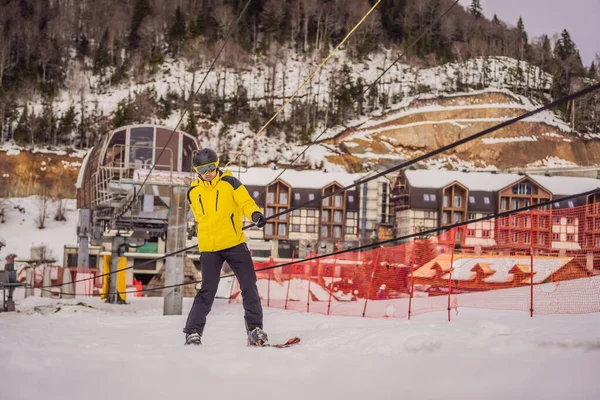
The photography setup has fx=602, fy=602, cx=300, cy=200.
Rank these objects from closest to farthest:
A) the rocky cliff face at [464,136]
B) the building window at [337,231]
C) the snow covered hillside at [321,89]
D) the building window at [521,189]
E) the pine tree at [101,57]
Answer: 1. the building window at [337,231]
2. the building window at [521,189]
3. the rocky cliff face at [464,136]
4. the snow covered hillside at [321,89]
5. the pine tree at [101,57]

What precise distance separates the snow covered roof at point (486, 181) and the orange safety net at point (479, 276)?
39.1m

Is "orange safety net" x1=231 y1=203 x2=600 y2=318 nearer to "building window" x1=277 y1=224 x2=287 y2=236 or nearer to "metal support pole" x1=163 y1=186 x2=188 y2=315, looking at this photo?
"metal support pole" x1=163 y1=186 x2=188 y2=315

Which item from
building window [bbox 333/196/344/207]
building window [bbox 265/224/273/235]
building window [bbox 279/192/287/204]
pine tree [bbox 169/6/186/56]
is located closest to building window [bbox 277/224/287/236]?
building window [bbox 265/224/273/235]

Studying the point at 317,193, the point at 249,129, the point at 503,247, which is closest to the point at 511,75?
the point at 249,129

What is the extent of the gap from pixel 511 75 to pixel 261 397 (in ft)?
372

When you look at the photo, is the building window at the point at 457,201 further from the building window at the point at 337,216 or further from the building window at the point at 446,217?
the building window at the point at 337,216

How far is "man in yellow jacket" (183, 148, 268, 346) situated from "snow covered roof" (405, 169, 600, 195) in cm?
4804

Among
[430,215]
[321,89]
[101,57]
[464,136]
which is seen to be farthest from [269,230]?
[101,57]

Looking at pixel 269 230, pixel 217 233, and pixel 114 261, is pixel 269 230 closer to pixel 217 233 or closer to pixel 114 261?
pixel 114 261

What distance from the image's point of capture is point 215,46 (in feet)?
365

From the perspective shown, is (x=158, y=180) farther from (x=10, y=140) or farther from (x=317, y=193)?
(x=10, y=140)

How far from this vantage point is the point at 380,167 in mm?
78250

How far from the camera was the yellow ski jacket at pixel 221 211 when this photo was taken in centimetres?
504

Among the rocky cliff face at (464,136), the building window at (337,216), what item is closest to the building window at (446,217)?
the building window at (337,216)
